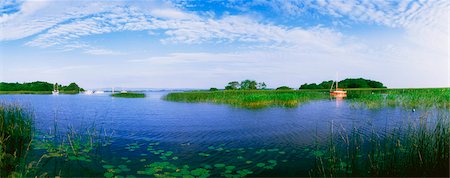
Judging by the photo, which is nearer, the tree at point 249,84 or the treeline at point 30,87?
the tree at point 249,84

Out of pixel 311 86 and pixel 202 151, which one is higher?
pixel 311 86

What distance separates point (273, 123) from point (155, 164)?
28.3 ft

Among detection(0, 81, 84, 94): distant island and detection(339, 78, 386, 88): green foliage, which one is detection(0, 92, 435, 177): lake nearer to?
detection(339, 78, 386, 88): green foliage

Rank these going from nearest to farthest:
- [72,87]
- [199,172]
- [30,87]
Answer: [199,172], [30,87], [72,87]

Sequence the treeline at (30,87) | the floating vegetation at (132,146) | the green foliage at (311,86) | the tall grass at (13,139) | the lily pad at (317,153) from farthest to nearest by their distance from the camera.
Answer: the green foliage at (311,86) → the treeline at (30,87) → the floating vegetation at (132,146) → the lily pad at (317,153) → the tall grass at (13,139)

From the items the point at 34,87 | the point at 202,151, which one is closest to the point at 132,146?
the point at 202,151

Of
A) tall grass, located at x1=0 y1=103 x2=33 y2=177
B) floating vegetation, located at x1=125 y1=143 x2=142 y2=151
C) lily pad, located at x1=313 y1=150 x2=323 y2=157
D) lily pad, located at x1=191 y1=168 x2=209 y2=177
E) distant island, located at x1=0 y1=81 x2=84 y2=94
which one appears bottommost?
lily pad, located at x1=191 y1=168 x2=209 y2=177

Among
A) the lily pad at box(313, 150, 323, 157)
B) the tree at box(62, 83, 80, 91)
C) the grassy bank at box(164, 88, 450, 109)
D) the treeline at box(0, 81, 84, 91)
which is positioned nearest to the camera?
the lily pad at box(313, 150, 323, 157)

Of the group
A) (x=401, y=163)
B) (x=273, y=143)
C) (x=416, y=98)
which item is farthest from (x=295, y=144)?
(x=416, y=98)

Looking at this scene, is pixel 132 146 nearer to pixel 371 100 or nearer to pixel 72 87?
pixel 371 100

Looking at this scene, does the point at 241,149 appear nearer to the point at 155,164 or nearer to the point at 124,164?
the point at 155,164

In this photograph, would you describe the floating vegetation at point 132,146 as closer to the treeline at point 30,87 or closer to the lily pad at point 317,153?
the lily pad at point 317,153

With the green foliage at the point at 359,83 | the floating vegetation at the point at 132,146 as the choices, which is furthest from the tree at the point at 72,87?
the floating vegetation at the point at 132,146

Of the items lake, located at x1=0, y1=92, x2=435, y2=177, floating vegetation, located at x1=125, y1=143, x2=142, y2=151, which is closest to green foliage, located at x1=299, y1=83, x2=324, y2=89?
lake, located at x1=0, y1=92, x2=435, y2=177
